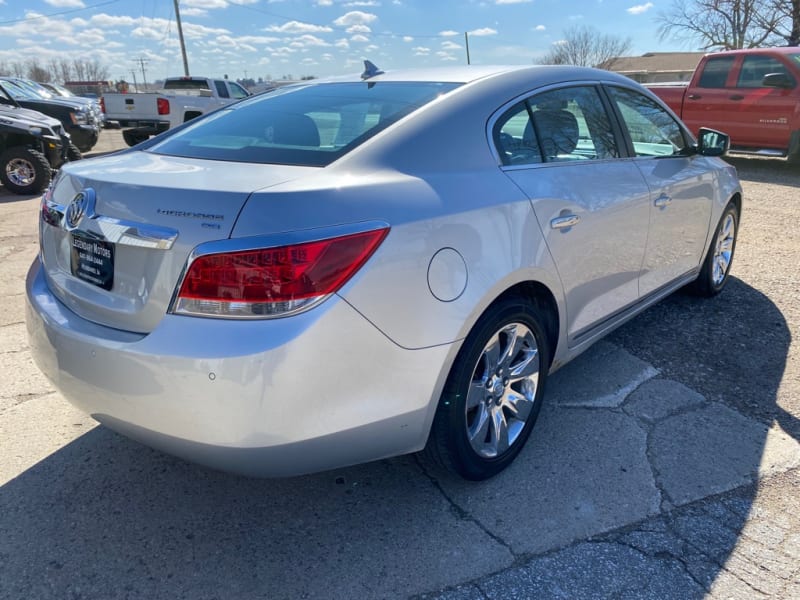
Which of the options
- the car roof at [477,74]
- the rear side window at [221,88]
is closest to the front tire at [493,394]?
the car roof at [477,74]

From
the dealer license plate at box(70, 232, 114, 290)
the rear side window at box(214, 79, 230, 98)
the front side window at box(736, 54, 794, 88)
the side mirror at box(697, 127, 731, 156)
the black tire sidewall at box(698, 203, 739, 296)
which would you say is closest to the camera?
the dealer license plate at box(70, 232, 114, 290)

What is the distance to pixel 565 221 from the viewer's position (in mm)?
2748

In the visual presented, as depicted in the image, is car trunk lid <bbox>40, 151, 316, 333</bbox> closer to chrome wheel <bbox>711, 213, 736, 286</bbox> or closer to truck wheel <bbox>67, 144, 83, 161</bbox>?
chrome wheel <bbox>711, 213, 736, 286</bbox>

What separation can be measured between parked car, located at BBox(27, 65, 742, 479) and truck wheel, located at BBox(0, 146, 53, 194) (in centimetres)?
842

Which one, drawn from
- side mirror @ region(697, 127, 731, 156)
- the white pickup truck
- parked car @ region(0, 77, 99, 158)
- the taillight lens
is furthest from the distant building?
the taillight lens

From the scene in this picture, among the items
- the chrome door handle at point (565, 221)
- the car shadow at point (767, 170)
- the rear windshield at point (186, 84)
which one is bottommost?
the car shadow at point (767, 170)

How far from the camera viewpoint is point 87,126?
14.1m

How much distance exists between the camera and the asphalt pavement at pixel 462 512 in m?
2.17

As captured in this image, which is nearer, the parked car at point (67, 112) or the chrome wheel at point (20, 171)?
the chrome wheel at point (20, 171)

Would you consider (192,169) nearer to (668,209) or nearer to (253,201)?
(253,201)

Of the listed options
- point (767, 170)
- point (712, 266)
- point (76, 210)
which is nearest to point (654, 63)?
point (767, 170)

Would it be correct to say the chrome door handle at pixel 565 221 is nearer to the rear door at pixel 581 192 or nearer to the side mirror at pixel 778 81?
the rear door at pixel 581 192

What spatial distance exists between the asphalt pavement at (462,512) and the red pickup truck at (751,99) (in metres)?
8.20

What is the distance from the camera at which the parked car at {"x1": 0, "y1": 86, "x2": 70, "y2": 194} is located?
9.98 m
